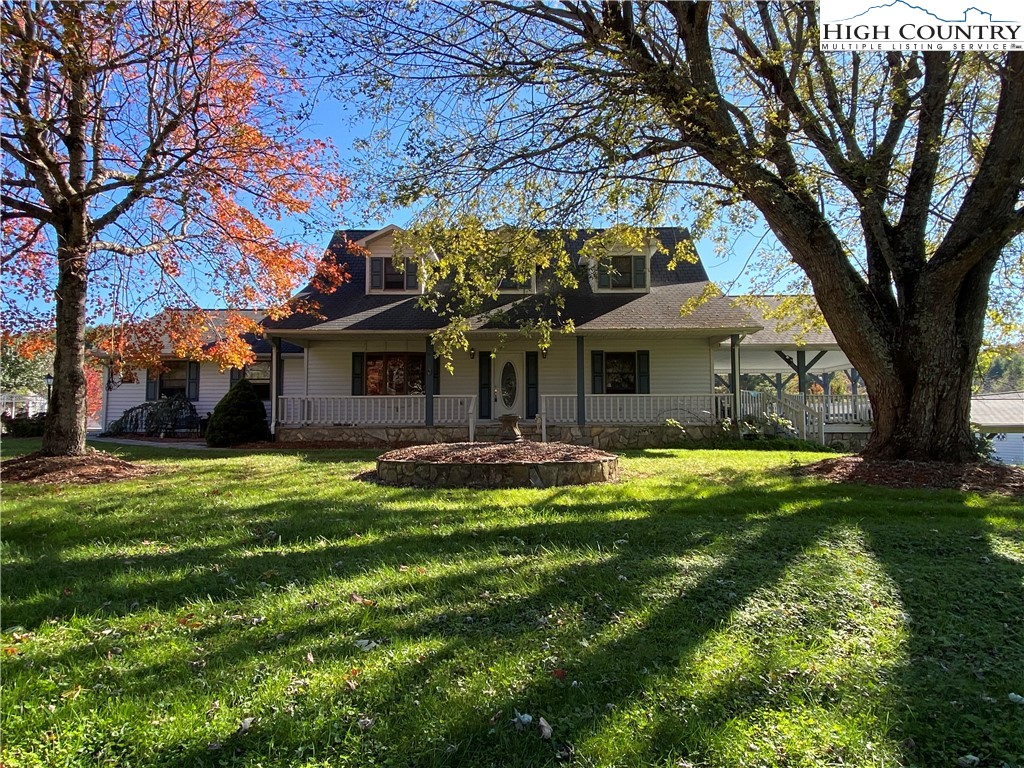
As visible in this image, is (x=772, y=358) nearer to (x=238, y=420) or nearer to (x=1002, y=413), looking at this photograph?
(x=1002, y=413)

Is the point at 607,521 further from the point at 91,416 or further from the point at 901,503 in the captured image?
the point at 91,416

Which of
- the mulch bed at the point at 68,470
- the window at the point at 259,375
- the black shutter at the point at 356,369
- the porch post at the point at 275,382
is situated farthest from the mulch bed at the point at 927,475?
the window at the point at 259,375

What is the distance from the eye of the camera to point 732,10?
9.39 m

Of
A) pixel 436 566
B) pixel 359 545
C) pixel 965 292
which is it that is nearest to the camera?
pixel 436 566

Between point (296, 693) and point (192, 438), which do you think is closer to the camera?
point (296, 693)

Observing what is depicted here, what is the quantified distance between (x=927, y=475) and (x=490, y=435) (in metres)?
9.52

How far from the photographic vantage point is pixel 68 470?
28.8 feet

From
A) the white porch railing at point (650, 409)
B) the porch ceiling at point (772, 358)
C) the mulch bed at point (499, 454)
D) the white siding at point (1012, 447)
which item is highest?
the porch ceiling at point (772, 358)

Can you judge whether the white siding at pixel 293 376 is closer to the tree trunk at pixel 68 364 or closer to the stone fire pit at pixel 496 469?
the tree trunk at pixel 68 364

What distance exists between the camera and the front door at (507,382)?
16.8 m

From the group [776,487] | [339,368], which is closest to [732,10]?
[776,487]

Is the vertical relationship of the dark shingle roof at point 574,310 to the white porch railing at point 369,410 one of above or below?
above

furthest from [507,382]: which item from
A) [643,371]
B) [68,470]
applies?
[68,470]

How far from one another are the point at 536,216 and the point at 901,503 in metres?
6.44
